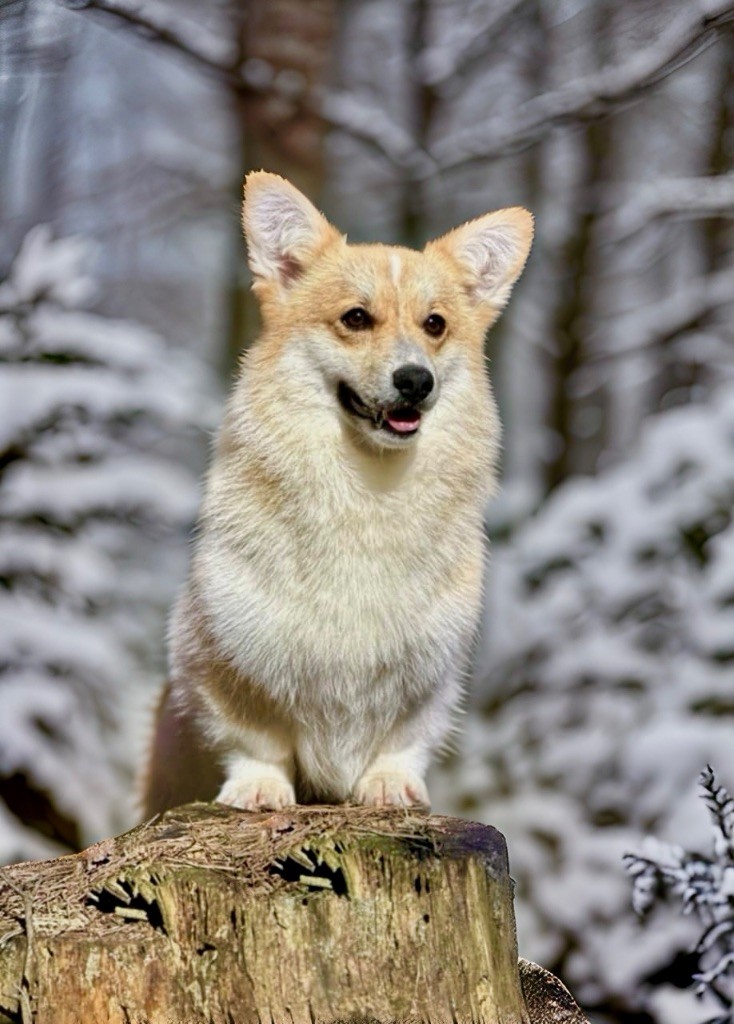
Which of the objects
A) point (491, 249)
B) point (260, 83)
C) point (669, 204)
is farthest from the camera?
point (260, 83)

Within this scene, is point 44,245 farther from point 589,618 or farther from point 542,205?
point 589,618

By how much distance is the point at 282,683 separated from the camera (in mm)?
2260

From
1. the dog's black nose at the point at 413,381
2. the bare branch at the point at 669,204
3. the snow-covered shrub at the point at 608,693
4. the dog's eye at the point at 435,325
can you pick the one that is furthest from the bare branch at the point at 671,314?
the dog's black nose at the point at 413,381

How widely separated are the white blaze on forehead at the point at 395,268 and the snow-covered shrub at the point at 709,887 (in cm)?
140

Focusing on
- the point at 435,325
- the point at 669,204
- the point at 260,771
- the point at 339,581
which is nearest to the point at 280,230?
the point at 435,325

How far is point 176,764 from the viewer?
2.61 m

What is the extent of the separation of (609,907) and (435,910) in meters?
1.95

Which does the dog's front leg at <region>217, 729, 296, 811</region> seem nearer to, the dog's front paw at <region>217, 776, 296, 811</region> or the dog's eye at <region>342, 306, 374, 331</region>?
the dog's front paw at <region>217, 776, 296, 811</region>

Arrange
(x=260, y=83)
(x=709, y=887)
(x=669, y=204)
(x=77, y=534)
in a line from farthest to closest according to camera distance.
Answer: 1. (x=260, y=83)
2. (x=669, y=204)
3. (x=77, y=534)
4. (x=709, y=887)

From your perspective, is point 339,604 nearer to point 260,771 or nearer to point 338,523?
point 338,523

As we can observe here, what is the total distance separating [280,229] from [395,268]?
10.8 inches

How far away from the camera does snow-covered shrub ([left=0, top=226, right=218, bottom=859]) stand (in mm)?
3484

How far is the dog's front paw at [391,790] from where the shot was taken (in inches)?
90.7

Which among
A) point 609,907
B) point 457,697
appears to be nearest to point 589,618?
point 609,907
